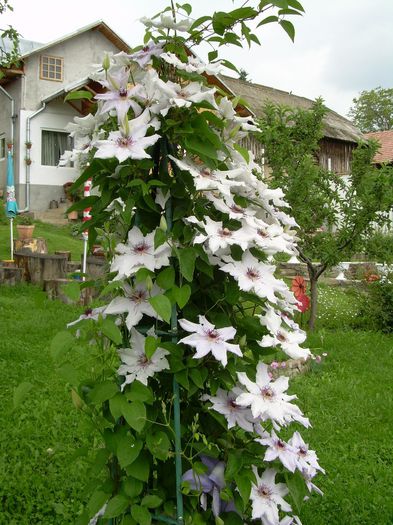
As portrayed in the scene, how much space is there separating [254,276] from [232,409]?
0.41 meters

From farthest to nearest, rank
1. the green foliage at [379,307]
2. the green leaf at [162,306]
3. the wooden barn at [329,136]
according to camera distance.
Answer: the wooden barn at [329,136] → the green foliage at [379,307] → the green leaf at [162,306]

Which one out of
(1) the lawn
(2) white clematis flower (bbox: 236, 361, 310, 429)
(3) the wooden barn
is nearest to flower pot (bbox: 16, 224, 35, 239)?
(1) the lawn

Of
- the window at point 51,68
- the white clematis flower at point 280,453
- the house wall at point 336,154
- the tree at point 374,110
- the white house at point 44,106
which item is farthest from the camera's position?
the tree at point 374,110

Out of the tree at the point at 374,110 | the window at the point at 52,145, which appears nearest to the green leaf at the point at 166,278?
the window at the point at 52,145

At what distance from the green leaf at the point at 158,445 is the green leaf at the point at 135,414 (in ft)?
0.27

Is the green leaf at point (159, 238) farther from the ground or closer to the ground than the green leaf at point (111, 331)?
farther from the ground

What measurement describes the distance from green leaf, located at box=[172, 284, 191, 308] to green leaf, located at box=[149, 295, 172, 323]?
87 millimetres

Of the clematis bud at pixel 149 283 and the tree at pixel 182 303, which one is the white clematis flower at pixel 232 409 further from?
the clematis bud at pixel 149 283

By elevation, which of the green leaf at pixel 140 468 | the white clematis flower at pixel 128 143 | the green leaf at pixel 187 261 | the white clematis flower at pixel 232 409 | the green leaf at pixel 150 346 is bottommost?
the green leaf at pixel 140 468

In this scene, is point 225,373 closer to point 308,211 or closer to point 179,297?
point 179,297

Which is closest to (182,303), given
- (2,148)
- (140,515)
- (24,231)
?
(140,515)

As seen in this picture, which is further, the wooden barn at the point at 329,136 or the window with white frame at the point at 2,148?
the wooden barn at the point at 329,136

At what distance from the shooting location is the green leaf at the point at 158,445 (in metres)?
1.72

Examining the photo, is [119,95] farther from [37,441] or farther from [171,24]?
[37,441]
